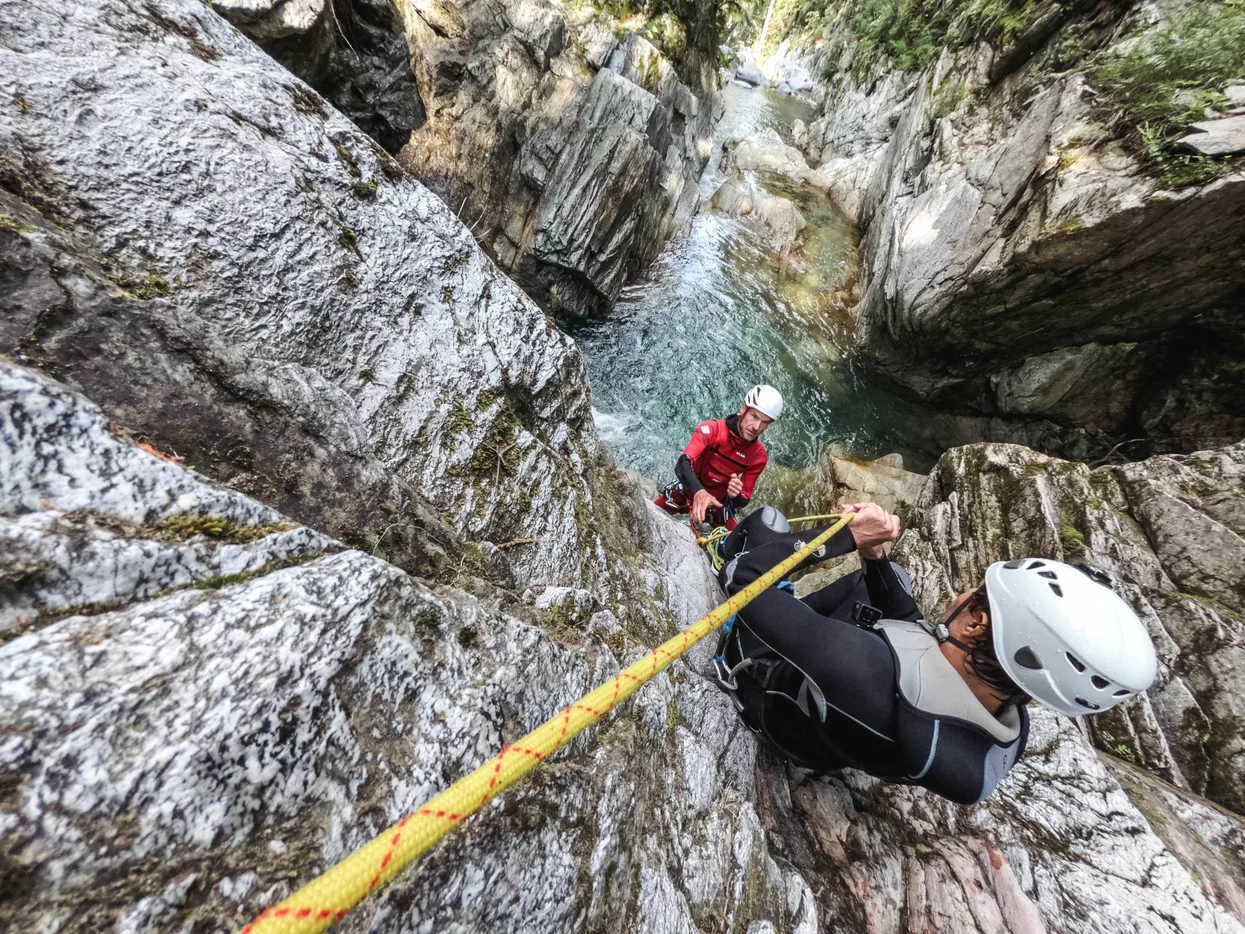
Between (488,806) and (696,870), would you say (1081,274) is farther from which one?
(488,806)

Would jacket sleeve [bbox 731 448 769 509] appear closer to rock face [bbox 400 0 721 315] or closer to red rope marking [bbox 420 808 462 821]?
red rope marking [bbox 420 808 462 821]

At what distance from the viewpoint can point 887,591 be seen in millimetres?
3672

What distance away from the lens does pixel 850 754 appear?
9.23 feet

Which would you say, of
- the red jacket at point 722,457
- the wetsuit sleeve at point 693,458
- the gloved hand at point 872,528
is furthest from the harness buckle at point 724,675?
the red jacket at point 722,457

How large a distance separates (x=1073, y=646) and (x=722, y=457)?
4.91 m

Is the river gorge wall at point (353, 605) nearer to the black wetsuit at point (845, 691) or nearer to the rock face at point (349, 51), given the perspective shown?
the black wetsuit at point (845, 691)

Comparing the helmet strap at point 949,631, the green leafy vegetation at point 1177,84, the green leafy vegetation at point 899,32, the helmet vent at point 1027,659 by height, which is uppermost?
the green leafy vegetation at point 899,32

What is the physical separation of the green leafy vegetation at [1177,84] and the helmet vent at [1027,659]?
846cm

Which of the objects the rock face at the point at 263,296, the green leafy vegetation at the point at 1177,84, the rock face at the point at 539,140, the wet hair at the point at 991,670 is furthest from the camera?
the rock face at the point at 539,140

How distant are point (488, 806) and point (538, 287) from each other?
37.7 feet

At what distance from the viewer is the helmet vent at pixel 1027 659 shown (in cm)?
237

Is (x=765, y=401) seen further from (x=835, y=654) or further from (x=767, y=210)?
(x=767, y=210)

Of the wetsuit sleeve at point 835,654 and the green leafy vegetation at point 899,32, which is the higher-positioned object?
the green leafy vegetation at point 899,32

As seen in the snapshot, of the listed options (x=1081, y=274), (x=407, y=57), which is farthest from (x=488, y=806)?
(x=407, y=57)
